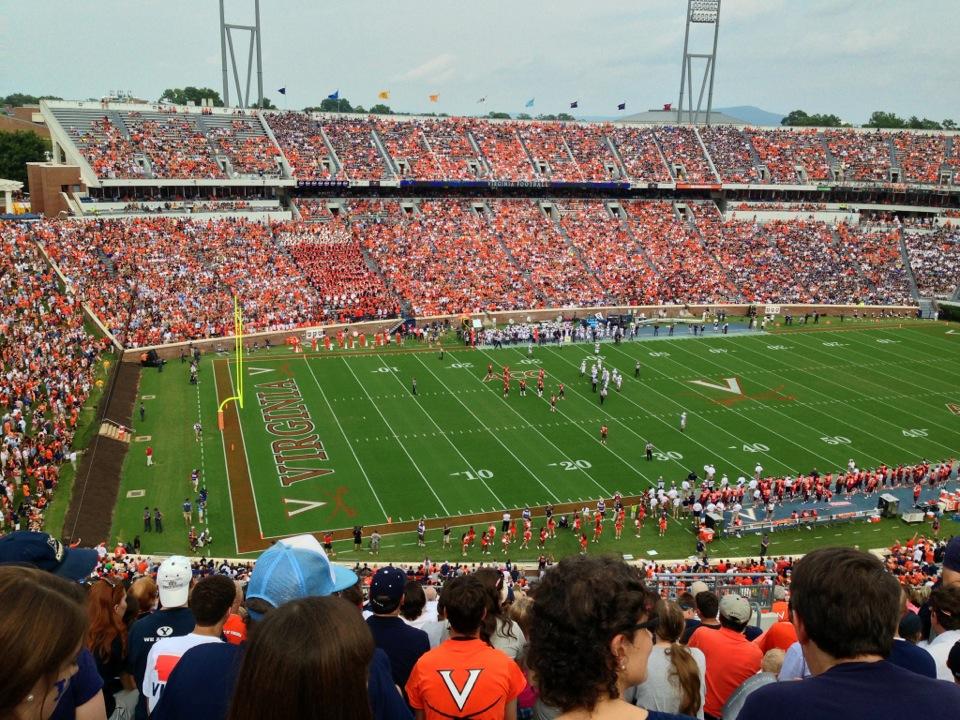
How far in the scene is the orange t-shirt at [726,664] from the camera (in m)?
5.47

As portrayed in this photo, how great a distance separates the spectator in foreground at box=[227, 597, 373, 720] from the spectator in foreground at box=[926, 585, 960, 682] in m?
4.56

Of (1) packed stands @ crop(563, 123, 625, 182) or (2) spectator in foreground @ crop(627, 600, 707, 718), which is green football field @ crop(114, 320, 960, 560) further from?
(1) packed stands @ crop(563, 123, 625, 182)

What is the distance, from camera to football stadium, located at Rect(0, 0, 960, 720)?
3.08m

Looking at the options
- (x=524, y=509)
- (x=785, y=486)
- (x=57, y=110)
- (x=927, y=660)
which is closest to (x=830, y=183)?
(x=785, y=486)

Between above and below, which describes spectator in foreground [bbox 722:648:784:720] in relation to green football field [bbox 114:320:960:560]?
above

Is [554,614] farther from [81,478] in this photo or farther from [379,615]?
[81,478]

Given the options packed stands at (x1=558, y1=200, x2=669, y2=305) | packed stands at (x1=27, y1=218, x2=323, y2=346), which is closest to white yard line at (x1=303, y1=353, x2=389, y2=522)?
packed stands at (x1=27, y1=218, x2=323, y2=346)

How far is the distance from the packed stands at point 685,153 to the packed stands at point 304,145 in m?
28.0

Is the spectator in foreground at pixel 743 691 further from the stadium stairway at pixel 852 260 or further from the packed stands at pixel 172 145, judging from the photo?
the stadium stairway at pixel 852 260

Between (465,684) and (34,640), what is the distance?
222cm

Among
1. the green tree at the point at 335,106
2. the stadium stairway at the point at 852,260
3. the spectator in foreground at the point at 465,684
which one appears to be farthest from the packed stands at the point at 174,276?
the green tree at the point at 335,106

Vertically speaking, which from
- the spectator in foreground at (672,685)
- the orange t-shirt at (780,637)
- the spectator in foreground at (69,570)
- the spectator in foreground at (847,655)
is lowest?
the orange t-shirt at (780,637)

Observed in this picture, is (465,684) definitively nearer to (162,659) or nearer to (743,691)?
(162,659)

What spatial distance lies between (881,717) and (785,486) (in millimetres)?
24820
